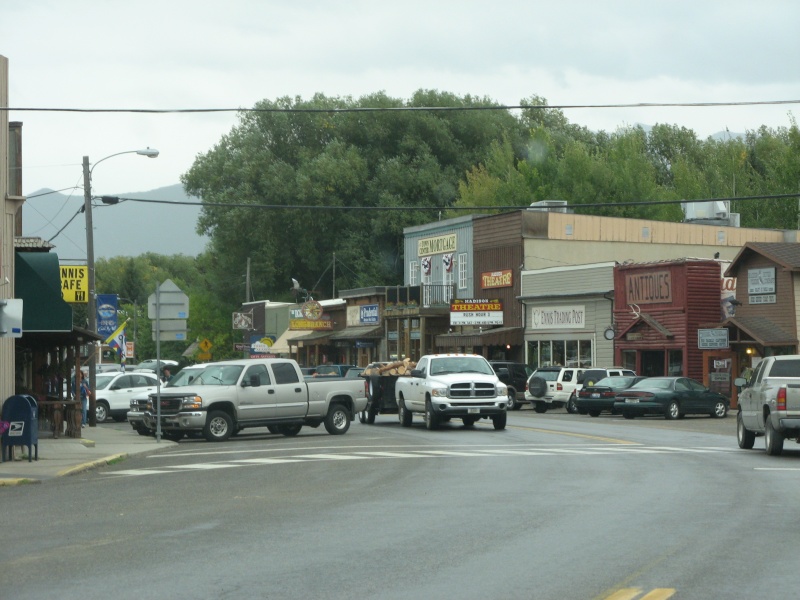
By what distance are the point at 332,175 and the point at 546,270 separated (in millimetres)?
25278

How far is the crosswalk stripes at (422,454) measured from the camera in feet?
72.1

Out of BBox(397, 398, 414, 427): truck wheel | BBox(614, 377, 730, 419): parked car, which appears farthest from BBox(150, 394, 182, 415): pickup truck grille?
BBox(614, 377, 730, 419): parked car

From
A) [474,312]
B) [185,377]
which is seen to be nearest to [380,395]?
[185,377]

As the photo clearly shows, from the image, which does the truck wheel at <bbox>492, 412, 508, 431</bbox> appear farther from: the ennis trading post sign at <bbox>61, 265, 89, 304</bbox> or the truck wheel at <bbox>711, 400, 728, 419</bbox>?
the ennis trading post sign at <bbox>61, 265, 89, 304</bbox>

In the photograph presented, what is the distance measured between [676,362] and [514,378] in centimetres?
724

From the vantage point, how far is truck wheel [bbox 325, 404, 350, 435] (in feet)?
103

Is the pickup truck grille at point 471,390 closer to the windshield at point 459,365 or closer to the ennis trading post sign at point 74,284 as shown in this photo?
the windshield at point 459,365

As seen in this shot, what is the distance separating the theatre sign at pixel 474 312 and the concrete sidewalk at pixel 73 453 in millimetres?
28927

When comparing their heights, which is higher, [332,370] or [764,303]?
[764,303]

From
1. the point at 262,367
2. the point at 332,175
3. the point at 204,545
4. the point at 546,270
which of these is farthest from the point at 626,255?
the point at 204,545

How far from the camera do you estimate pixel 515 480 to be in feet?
60.1

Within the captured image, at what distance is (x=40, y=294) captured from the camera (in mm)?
27547

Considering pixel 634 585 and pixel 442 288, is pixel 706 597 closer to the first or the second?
pixel 634 585

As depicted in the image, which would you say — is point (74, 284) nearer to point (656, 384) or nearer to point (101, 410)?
point (101, 410)
